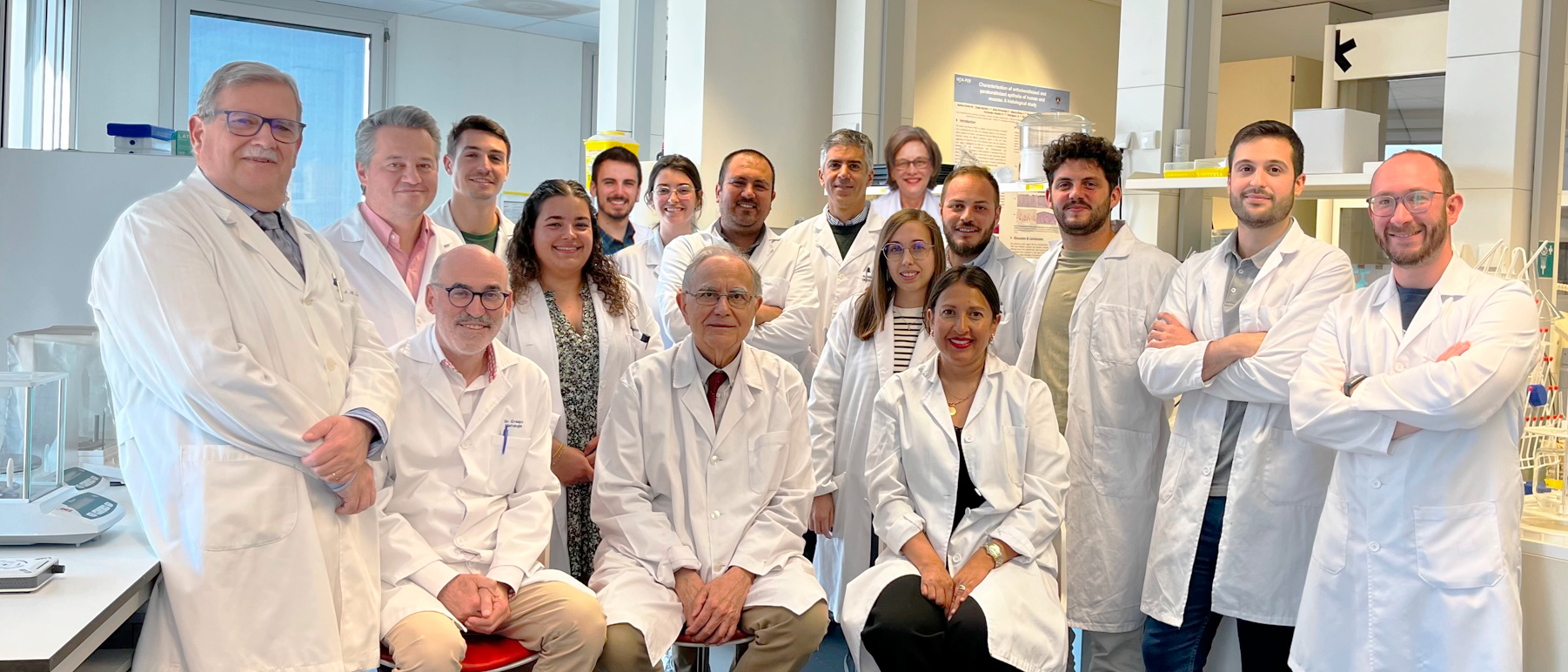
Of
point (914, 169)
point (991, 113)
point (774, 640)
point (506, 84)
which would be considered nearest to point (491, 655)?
point (774, 640)

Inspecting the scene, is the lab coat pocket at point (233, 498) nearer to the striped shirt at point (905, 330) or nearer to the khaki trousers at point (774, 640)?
the khaki trousers at point (774, 640)

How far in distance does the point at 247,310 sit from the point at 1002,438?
1.60 m

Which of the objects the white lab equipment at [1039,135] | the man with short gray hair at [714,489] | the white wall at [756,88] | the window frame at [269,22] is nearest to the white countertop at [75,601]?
the man with short gray hair at [714,489]

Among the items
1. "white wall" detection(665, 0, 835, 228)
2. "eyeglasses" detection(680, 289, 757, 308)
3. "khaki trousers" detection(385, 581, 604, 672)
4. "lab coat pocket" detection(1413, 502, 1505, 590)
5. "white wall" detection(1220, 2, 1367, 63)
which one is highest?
"white wall" detection(1220, 2, 1367, 63)

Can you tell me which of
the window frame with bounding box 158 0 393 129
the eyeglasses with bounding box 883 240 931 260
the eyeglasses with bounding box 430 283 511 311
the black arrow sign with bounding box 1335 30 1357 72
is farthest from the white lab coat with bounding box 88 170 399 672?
the window frame with bounding box 158 0 393 129

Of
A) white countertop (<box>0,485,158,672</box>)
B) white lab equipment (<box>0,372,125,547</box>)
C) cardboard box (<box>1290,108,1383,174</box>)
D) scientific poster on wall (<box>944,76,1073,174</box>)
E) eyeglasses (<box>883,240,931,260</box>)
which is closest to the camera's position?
white countertop (<box>0,485,158,672</box>)

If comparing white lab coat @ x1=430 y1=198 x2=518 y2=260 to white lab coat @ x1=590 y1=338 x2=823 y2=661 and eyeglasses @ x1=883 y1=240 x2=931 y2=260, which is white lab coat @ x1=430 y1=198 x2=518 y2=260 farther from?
eyeglasses @ x1=883 y1=240 x2=931 y2=260

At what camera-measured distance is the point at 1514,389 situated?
80.7 inches

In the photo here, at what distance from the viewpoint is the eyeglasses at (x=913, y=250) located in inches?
110

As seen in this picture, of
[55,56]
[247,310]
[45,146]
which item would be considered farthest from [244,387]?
[55,56]

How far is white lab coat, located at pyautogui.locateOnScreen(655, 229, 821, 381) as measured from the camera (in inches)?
121

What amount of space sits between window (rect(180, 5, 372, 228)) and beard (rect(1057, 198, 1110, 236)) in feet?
19.0

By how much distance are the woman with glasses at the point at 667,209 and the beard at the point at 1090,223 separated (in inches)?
50.1

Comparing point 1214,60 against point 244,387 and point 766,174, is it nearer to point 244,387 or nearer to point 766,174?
point 766,174
